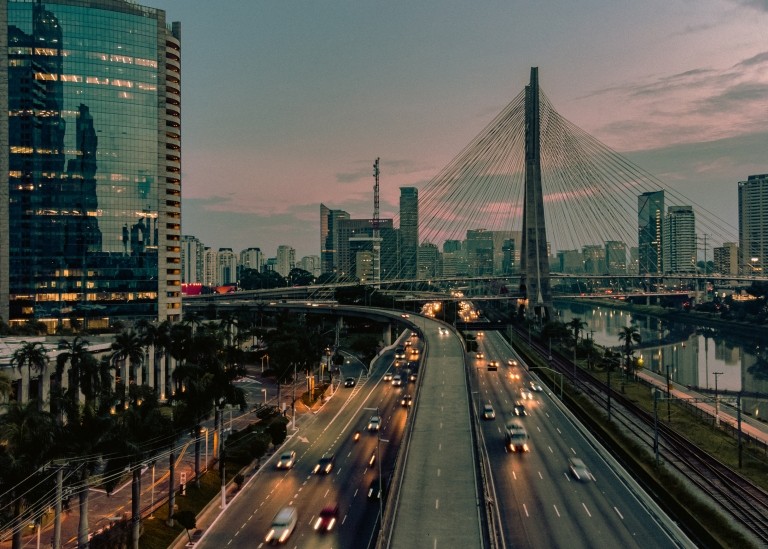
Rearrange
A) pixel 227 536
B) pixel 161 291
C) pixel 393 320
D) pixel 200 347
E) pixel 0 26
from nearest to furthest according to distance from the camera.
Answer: pixel 227 536 < pixel 200 347 < pixel 0 26 < pixel 161 291 < pixel 393 320

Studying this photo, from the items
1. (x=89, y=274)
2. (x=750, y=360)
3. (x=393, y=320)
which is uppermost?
(x=89, y=274)

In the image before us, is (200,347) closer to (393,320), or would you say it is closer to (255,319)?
(393,320)

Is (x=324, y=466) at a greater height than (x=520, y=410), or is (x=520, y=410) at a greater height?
(x=520, y=410)

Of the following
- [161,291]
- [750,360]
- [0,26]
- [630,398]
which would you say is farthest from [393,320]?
[0,26]

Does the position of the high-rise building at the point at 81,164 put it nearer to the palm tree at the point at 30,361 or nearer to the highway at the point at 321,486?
the palm tree at the point at 30,361

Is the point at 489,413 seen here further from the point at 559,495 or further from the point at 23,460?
the point at 23,460

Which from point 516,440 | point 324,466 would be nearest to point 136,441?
point 324,466

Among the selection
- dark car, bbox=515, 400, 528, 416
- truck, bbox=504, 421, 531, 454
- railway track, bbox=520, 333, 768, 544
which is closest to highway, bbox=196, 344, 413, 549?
truck, bbox=504, 421, 531, 454
